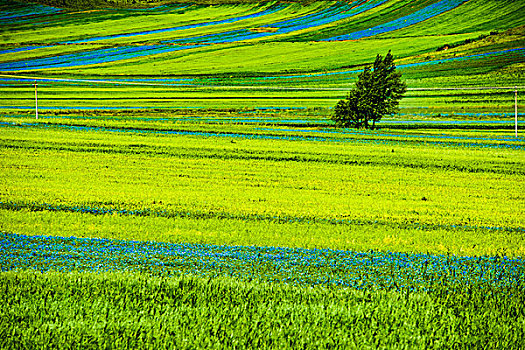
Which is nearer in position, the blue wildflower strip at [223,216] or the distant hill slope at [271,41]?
the blue wildflower strip at [223,216]

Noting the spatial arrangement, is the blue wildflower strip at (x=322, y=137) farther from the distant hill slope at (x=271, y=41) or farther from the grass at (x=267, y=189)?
the distant hill slope at (x=271, y=41)

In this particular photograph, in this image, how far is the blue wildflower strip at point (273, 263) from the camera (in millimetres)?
7020

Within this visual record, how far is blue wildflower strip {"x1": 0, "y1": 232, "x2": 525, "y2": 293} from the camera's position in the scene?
702 cm

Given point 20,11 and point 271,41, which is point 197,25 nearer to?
point 271,41

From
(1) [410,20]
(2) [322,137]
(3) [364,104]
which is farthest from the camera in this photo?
(1) [410,20]

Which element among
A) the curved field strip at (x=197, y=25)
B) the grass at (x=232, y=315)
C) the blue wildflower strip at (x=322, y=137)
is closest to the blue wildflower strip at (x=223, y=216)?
the grass at (x=232, y=315)

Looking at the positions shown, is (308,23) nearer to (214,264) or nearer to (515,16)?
(515,16)

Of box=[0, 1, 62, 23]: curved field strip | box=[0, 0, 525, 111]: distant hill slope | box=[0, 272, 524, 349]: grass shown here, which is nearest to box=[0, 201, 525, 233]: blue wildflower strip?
box=[0, 272, 524, 349]: grass

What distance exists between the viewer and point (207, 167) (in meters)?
22.0

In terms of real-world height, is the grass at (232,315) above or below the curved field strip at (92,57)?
below

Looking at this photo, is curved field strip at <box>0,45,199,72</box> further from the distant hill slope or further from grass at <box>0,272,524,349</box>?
grass at <box>0,272,524,349</box>

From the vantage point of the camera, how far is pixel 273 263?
25.8 feet

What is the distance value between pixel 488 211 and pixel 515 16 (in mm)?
116347

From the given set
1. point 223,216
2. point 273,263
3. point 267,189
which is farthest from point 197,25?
point 273,263
